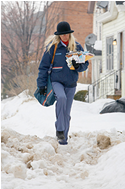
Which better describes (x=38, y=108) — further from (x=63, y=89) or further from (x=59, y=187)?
(x=59, y=187)

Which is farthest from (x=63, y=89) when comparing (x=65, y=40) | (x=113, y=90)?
(x=113, y=90)

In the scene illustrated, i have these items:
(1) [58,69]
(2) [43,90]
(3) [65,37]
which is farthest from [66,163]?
(3) [65,37]

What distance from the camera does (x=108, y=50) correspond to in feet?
51.3

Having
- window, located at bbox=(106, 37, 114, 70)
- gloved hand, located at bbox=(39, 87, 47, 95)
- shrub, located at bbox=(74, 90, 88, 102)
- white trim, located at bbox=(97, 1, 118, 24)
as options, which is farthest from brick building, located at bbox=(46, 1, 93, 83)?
gloved hand, located at bbox=(39, 87, 47, 95)

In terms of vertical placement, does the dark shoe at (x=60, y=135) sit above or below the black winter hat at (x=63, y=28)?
below

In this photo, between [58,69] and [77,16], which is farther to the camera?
[77,16]

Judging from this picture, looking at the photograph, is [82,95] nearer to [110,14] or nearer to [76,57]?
[110,14]

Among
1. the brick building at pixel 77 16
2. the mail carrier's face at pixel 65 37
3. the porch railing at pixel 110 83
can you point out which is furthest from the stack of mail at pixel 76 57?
the brick building at pixel 77 16

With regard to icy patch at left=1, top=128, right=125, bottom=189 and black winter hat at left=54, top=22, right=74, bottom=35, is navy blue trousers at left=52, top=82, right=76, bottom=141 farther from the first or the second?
black winter hat at left=54, top=22, right=74, bottom=35

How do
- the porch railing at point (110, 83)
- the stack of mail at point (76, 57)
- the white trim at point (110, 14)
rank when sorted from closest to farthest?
1. the stack of mail at point (76, 57)
2. the porch railing at point (110, 83)
3. the white trim at point (110, 14)

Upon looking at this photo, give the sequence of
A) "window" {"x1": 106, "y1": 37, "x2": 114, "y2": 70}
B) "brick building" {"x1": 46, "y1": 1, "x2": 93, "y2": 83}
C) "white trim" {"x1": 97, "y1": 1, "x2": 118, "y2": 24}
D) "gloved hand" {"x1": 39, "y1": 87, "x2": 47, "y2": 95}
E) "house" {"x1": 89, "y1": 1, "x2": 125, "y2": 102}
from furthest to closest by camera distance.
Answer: "brick building" {"x1": 46, "y1": 1, "x2": 93, "y2": 83} → "window" {"x1": 106, "y1": 37, "x2": 114, "y2": 70} → "white trim" {"x1": 97, "y1": 1, "x2": 118, "y2": 24} → "house" {"x1": 89, "y1": 1, "x2": 125, "y2": 102} → "gloved hand" {"x1": 39, "y1": 87, "x2": 47, "y2": 95}

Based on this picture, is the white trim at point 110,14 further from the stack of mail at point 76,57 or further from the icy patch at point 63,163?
the icy patch at point 63,163

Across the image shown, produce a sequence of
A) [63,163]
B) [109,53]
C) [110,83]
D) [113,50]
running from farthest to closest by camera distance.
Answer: [109,53], [113,50], [110,83], [63,163]

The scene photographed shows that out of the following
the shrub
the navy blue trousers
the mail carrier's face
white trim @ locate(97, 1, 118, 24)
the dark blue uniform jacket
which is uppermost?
white trim @ locate(97, 1, 118, 24)
